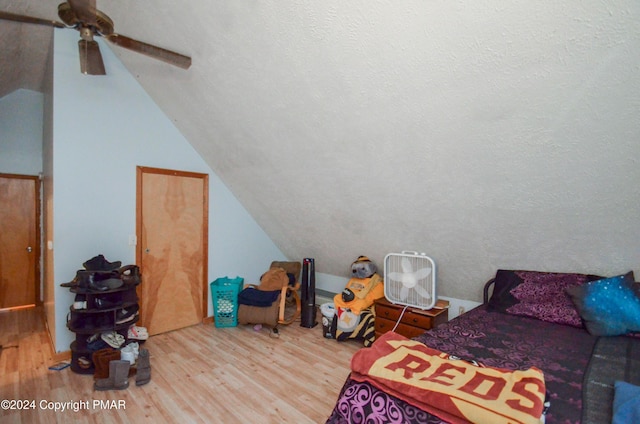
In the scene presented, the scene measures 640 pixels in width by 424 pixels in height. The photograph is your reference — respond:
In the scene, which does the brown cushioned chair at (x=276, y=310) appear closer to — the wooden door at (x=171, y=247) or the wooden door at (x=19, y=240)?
the wooden door at (x=171, y=247)

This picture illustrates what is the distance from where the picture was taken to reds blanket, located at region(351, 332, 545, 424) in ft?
3.60

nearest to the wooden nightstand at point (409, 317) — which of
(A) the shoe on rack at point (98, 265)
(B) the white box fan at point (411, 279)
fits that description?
(B) the white box fan at point (411, 279)

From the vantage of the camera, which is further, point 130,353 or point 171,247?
point 171,247

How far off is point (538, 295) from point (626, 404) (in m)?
1.39

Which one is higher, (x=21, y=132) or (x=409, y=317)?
(x=21, y=132)

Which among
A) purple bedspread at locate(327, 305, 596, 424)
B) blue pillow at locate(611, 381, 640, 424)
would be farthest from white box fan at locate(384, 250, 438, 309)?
blue pillow at locate(611, 381, 640, 424)

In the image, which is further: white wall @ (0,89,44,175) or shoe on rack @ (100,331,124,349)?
white wall @ (0,89,44,175)

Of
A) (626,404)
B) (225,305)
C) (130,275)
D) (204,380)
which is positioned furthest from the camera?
(225,305)

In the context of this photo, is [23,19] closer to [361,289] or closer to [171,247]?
[171,247]

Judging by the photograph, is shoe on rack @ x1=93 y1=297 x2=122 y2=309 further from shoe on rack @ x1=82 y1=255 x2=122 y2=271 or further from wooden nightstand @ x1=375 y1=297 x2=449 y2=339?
wooden nightstand @ x1=375 y1=297 x2=449 y2=339

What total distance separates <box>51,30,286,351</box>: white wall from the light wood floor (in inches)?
21.5

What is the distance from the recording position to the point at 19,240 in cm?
420

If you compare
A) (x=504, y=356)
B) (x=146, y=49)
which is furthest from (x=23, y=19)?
(x=504, y=356)

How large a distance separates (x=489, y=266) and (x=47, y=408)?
3.60 meters
